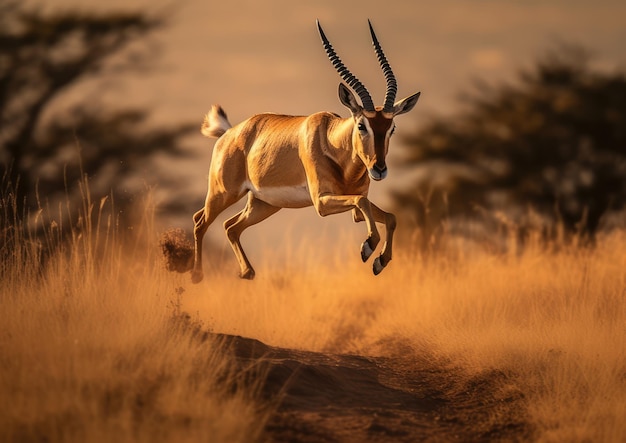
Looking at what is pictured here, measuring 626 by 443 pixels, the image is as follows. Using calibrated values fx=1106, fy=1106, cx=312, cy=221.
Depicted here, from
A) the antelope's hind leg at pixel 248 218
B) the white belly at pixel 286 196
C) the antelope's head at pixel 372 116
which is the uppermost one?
the antelope's head at pixel 372 116

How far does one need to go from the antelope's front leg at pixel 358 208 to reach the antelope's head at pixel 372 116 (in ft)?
1.07

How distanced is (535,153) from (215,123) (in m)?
13.6

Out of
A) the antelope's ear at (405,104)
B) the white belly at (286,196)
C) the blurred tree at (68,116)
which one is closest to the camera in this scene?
the antelope's ear at (405,104)

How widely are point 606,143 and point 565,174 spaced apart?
113 cm

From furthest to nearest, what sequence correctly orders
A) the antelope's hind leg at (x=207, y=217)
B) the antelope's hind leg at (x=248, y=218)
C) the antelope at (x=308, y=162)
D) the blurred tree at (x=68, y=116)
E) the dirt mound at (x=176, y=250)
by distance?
1. the blurred tree at (x=68, y=116)
2. the antelope's hind leg at (x=248, y=218)
3. the antelope's hind leg at (x=207, y=217)
4. the dirt mound at (x=176, y=250)
5. the antelope at (x=308, y=162)

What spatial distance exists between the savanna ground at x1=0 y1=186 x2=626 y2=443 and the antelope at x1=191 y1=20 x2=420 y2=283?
985mm

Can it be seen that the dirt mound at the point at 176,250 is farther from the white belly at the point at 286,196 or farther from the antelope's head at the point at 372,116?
the antelope's head at the point at 372,116

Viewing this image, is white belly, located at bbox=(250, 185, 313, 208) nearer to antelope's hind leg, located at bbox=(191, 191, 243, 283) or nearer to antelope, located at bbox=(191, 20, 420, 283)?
antelope, located at bbox=(191, 20, 420, 283)

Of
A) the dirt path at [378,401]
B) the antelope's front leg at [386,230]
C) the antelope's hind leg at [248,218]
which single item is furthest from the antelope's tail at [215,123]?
the dirt path at [378,401]

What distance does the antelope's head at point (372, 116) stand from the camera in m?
10.0

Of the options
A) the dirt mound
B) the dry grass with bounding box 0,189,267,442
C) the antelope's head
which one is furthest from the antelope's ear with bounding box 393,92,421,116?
the dirt mound

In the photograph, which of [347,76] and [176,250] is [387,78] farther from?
[176,250]

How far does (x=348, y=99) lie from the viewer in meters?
10.5

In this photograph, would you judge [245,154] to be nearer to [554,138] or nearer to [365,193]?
[365,193]
